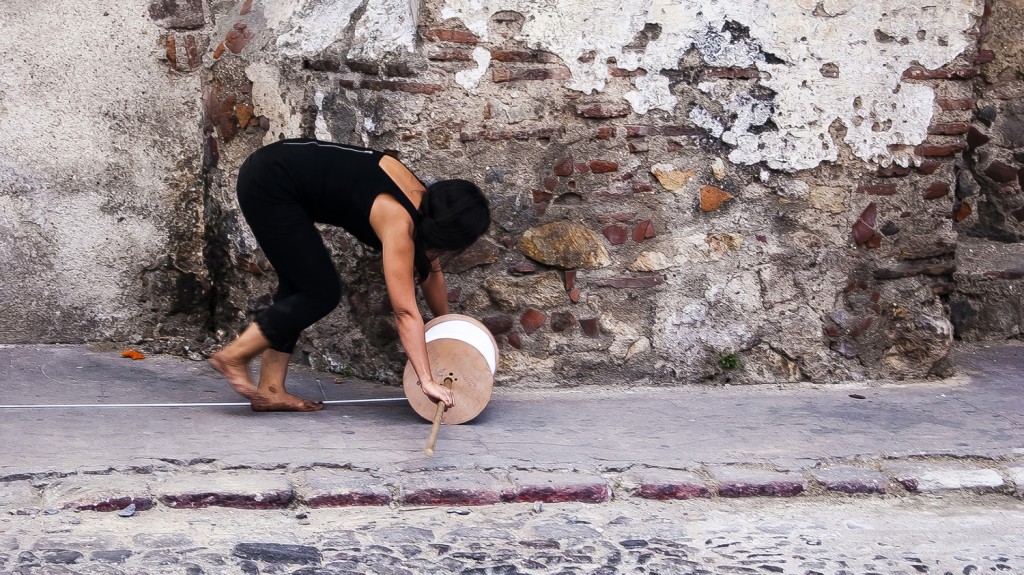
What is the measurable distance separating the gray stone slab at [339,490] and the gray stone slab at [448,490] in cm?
8

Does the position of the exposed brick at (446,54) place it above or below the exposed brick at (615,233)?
above

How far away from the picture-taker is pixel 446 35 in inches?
169

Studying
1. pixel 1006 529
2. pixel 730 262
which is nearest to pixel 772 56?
pixel 730 262

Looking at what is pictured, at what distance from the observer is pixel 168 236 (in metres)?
4.97

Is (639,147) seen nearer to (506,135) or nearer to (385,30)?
(506,135)

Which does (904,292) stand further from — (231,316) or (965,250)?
(231,316)

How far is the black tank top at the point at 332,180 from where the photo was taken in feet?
12.5

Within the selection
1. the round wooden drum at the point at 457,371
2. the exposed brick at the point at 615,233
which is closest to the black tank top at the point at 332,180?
the round wooden drum at the point at 457,371

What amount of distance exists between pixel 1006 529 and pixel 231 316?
3226mm

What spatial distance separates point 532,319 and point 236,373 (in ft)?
3.99

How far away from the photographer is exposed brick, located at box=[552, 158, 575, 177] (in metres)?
4.44

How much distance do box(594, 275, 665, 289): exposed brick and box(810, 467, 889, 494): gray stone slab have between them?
1.17 meters

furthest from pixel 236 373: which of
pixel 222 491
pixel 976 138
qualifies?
pixel 976 138

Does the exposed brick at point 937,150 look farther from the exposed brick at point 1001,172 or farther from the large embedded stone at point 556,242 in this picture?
the large embedded stone at point 556,242
